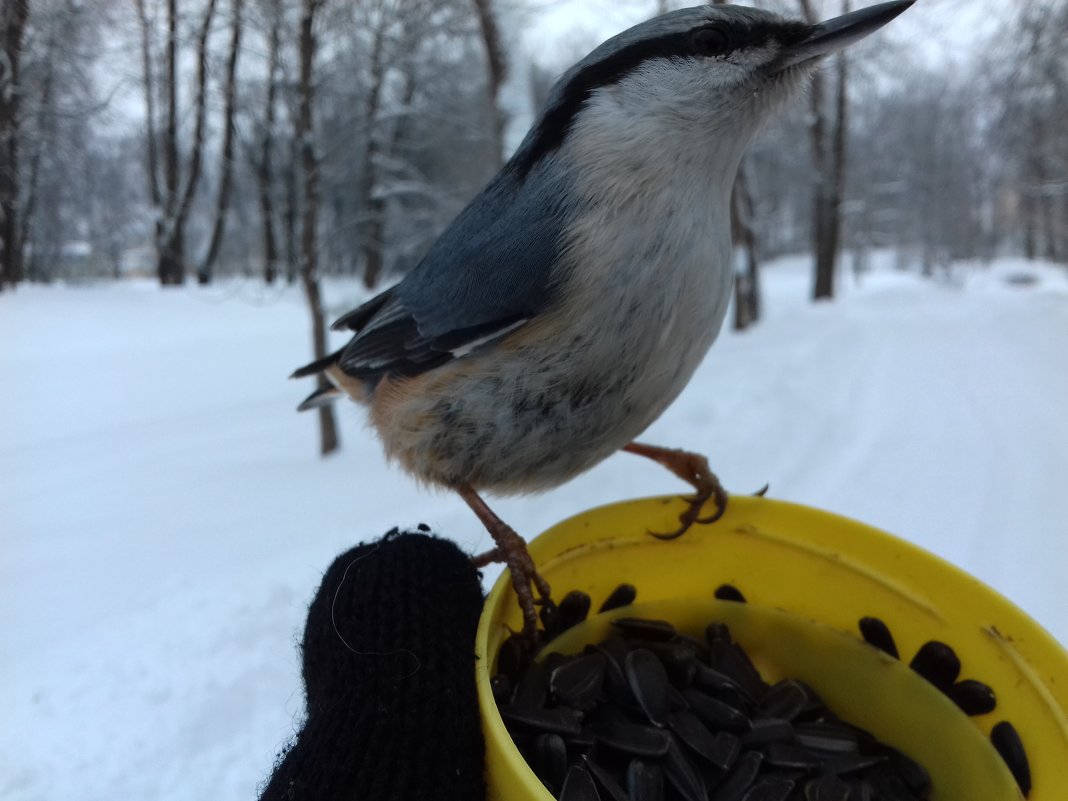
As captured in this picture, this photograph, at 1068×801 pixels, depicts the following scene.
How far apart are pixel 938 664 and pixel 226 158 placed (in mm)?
8090

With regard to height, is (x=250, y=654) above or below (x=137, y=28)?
below

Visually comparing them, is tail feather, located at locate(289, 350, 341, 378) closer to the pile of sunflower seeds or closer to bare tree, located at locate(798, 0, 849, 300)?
the pile of sunflower seeds

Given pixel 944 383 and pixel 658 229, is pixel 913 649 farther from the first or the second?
pixel 944 383

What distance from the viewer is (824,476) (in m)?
3.01

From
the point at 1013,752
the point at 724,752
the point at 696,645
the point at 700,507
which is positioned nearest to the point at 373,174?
the point at 700,507

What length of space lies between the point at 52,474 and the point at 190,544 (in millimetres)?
1460

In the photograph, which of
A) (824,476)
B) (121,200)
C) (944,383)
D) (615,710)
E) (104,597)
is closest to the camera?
(615,710)

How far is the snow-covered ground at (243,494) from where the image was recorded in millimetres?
1522

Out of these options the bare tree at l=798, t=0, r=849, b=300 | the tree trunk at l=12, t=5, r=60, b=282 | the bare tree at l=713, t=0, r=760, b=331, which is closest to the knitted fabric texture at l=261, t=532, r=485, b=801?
the tree trunk at l=12, t=5, r=60, b=282

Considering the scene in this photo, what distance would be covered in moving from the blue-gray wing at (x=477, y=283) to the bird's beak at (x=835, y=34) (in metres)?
0.40

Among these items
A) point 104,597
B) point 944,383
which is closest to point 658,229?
point 104,597

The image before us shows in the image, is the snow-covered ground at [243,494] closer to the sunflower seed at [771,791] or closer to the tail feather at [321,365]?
the tail feather at [321,365]

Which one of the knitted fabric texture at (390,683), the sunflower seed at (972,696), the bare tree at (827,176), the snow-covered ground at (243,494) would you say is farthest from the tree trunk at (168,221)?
the sunflower seed at (972,696)

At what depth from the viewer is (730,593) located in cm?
129
